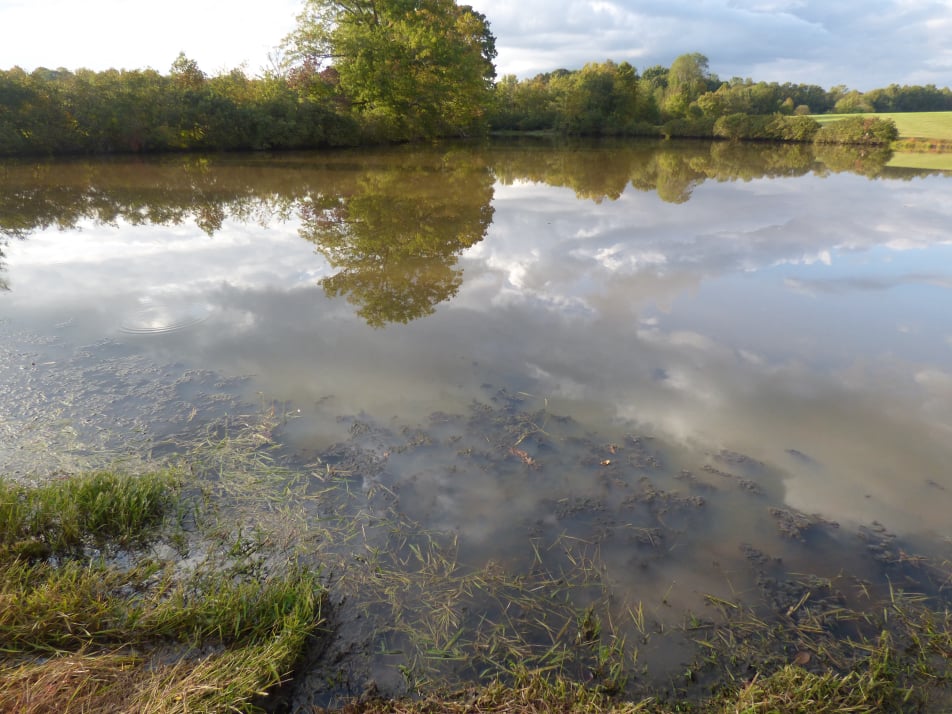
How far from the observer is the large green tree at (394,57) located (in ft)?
82.1

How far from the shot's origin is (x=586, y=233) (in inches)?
406

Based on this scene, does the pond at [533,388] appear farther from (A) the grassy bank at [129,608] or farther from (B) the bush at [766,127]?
(B) the bush at [766,127]

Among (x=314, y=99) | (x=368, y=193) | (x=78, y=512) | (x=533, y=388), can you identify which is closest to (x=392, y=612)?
(x=78, y=512)

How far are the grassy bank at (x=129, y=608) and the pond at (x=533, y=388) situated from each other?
0.47 meters

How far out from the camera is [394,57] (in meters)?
25.7

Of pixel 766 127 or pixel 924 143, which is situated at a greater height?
pixel 766 127

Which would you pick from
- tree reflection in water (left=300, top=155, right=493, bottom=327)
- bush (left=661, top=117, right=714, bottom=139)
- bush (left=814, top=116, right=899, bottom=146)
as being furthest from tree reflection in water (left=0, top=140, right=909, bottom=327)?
bush (left=661, top=117, right=714, bottom=139)

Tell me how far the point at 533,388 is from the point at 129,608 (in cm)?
338

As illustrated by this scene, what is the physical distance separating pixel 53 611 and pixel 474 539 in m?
2.12

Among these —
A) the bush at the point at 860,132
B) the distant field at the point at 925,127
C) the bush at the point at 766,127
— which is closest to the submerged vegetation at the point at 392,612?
the bush at the point at 860,132

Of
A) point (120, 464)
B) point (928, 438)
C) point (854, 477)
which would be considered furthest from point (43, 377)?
point (928, 438)

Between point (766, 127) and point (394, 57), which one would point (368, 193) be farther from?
point (766, 127)

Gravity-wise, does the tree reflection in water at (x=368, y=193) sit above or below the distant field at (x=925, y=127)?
below

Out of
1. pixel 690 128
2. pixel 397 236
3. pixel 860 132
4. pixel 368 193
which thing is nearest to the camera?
pixel 397 236
